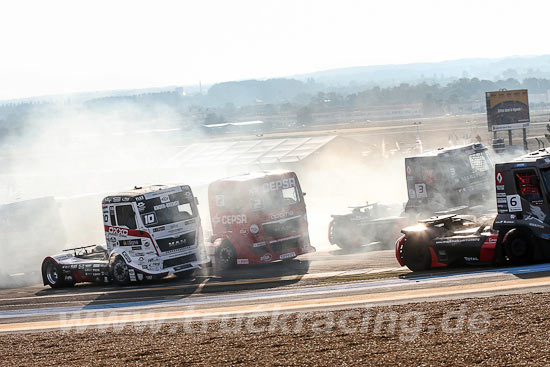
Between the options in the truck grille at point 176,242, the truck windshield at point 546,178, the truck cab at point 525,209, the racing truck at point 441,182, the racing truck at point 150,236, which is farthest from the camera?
the racing truck at point 441,182

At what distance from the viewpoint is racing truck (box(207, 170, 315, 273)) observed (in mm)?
18797

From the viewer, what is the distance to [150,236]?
17.3m

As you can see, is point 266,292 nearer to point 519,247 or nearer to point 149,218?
point 149,218

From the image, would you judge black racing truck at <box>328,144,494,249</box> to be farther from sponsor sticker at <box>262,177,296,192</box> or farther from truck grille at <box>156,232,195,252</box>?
truck grille at <box>156,232,195,252</box>

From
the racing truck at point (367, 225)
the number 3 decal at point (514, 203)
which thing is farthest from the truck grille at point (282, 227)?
the number 3 decal at point (514, 203)

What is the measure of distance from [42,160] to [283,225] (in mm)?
64532

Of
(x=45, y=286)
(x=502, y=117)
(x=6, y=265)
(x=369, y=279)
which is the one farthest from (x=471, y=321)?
(x=502, y=117)

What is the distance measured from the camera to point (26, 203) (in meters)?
25.9

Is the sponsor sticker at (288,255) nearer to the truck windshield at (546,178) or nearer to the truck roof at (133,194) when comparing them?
→ the truck roof at (133,194)

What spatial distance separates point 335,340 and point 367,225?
1316 centimetres

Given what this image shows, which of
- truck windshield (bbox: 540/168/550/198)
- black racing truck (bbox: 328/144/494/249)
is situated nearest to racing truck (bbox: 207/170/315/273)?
black racing truck (bbox: 328/144/494/249)

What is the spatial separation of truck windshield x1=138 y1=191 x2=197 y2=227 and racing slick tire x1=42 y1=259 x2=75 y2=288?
10.9ft

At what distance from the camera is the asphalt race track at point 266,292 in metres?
11.8

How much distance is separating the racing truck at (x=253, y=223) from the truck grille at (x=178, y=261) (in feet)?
3.45
